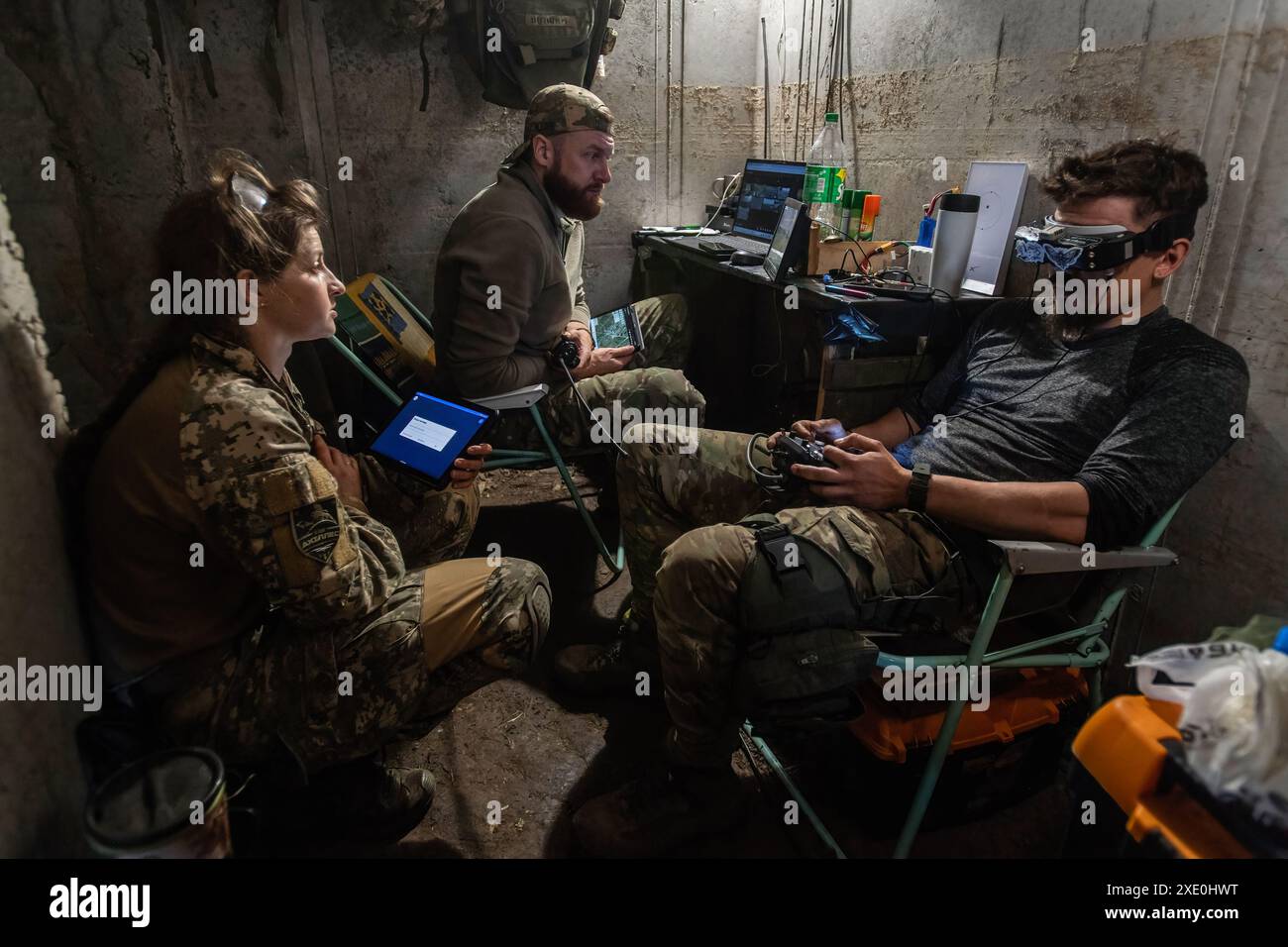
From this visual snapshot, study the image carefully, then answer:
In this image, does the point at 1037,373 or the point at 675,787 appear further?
the point at 1037,373

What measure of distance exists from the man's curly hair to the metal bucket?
2.04 meters

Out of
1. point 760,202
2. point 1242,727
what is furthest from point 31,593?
point 760,202

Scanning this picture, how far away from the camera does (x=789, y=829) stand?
1.60 metres

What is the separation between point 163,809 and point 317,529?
0.46 m

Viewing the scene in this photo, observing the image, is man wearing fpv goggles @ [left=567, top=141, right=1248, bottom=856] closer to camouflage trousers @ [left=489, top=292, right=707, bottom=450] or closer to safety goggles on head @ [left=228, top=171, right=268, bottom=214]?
camouflage trousers @ [left=489, top=292, right=707, bottom=450]

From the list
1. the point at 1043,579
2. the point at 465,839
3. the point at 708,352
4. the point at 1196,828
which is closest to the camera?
the point at 1196,828

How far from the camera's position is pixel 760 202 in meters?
3.21

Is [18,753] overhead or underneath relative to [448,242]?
underneath

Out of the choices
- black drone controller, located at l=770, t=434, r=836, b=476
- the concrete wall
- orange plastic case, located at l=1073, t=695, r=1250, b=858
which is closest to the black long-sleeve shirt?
black drone controller, located at l=770, t=434, r=836, b=476

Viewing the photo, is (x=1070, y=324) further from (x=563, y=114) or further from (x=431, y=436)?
(x=563, y=114)

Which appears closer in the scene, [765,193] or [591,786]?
[591,786]

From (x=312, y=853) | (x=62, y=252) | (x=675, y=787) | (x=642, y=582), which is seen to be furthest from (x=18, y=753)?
(x=62, y=252)
